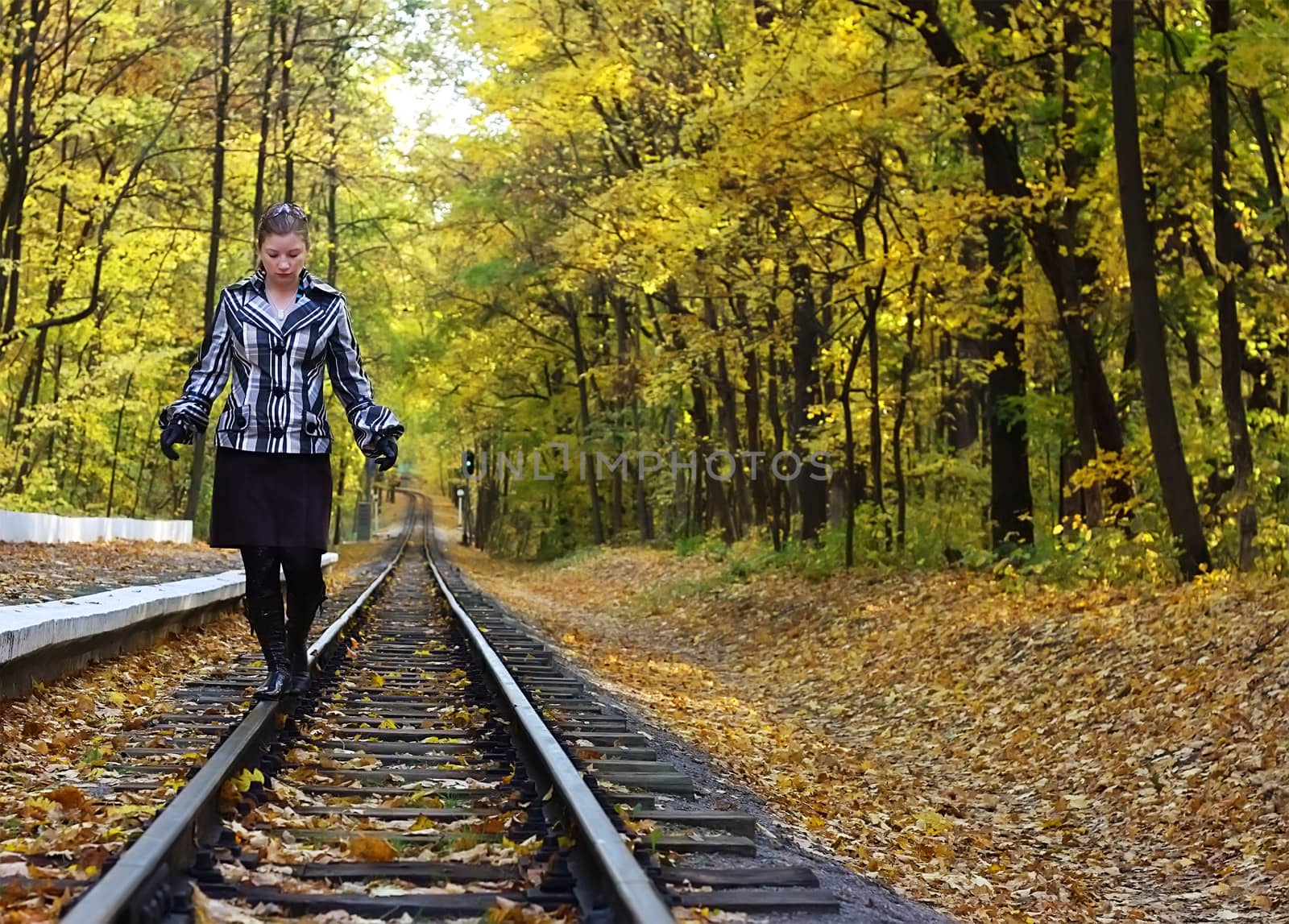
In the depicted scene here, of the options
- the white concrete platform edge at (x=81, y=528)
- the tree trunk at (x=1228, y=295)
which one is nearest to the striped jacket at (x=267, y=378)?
the tree trunk at (x=1228, y=295)

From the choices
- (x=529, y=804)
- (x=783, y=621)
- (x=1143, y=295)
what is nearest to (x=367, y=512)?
(x=783, y=621)

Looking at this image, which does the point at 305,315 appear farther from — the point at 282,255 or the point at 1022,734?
the point at 1022,734

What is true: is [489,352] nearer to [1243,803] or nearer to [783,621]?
[783,621]

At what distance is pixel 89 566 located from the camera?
48.9 feet

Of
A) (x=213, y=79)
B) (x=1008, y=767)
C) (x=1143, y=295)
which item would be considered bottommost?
(x=1008, y=767)

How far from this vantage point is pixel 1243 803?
6781mm

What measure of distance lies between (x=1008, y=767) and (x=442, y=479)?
12842cm

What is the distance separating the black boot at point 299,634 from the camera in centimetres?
642

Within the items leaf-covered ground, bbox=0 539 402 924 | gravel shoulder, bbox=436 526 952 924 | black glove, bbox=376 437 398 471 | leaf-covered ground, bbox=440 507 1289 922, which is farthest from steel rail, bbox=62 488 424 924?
leaf-covered ground, bbox=440 507 1289 922

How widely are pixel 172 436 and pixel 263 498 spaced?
0.51 metres

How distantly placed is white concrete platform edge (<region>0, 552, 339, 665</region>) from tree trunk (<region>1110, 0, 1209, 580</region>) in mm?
7832

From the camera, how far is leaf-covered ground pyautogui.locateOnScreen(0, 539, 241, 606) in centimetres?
1111

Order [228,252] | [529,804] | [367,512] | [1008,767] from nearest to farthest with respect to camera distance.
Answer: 1. [529,804]
2. [1008,767]
3. [228,252]
4. [367,512]

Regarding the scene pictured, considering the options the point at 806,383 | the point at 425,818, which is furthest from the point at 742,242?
the point at 425,818
